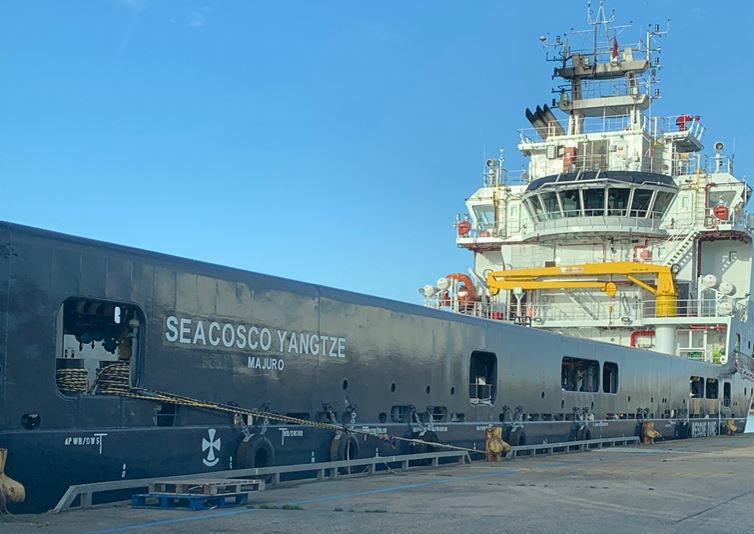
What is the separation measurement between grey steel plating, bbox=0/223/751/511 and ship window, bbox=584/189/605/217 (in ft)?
44.2

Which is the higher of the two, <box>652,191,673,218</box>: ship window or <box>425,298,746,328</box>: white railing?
<box>652,191,673,218</box>: ship window

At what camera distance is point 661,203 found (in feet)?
122

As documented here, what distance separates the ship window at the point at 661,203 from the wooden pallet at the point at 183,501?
27.8 metres

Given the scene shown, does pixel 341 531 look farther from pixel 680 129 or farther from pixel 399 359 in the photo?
pixel 680 129

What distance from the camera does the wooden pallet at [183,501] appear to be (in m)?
12.0

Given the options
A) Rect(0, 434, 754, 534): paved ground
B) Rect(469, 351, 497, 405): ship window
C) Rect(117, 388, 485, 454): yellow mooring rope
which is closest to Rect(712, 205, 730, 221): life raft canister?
Rect(469, 351, 497, 405): ship window

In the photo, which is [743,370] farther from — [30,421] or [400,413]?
[30,421]

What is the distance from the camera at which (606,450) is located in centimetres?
2694

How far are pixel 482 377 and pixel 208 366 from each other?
10.1m

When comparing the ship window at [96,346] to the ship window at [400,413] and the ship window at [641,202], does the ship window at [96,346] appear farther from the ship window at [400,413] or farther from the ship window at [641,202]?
the ship window at [641,202]

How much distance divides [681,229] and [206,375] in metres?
26.8

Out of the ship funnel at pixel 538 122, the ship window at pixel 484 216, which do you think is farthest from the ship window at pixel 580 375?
the ship funnel at pixel 538 122

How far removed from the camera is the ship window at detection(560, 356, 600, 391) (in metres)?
28.9

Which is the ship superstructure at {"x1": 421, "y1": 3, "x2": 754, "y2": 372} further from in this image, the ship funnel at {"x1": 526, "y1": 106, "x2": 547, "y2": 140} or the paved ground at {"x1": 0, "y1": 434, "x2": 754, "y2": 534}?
the paved ground at {"x1": 0, "y1": 434, "x2": 754, "y2": 534}
